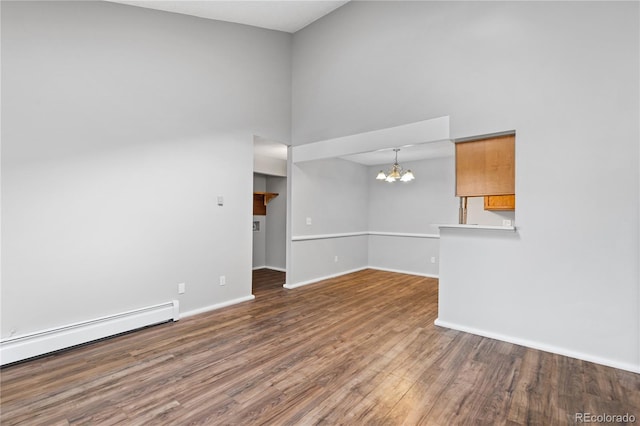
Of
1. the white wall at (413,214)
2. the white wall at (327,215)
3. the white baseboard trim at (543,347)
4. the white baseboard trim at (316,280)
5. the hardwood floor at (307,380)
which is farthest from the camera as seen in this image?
the white wall at (413,214)

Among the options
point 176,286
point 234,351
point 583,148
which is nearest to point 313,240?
point 176,286

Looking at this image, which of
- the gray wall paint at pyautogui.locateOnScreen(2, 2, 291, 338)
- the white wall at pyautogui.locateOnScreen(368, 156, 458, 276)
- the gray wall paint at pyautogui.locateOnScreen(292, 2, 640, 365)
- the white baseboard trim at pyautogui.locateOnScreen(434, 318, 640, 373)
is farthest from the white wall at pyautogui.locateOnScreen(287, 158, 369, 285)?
the white baseboard trim at pyautogui.locateOnScreen(434, 318, 640, 373)

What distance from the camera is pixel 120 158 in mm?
3248

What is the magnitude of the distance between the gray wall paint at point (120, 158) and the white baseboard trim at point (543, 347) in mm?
2844

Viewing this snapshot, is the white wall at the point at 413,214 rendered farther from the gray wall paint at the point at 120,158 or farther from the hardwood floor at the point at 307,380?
the gray wall paint at the point at 120,158

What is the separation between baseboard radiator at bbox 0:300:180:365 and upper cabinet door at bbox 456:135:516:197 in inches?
146

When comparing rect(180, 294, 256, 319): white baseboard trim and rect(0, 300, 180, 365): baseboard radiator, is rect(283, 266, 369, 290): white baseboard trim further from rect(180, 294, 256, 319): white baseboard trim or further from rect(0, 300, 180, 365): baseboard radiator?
Result: rect(0, 300, 180, 365): baseboard radiator

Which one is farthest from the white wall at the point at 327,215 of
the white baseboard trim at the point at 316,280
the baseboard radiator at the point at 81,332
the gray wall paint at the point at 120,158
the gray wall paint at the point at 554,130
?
the gray wall paint at the point at 554,130

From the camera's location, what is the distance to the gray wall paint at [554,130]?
8.48 feet

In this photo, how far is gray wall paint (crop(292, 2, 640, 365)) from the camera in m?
2.58

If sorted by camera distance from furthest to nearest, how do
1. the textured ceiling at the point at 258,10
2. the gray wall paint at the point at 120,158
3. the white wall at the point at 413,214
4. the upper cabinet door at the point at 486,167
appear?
the white wall at the point at 413,214 < the textured ceiling at the point at 258,10 < the upper cabinet door at the point at 486,167 < the gray wall paint at the point at 120,158

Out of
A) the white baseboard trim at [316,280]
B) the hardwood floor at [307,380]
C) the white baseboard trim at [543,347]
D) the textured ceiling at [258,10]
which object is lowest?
the hardwood floor at [307,380]

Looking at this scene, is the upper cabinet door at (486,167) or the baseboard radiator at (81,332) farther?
the upper cabinet door at (486,167)

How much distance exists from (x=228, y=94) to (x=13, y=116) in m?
2.26
